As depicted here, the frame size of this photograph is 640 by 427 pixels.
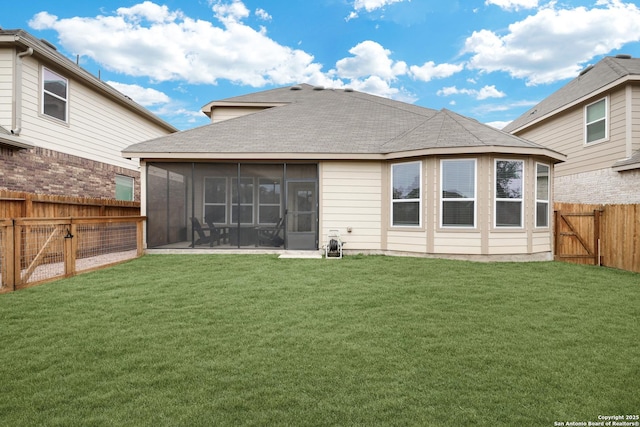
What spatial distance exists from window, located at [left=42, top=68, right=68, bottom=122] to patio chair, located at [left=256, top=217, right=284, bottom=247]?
6642mm

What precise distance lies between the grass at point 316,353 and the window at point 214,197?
414 centimetres

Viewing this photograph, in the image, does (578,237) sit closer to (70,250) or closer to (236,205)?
(236,205)

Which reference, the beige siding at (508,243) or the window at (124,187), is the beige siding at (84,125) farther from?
the beige siding at (508,243)

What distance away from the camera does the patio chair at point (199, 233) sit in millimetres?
9435

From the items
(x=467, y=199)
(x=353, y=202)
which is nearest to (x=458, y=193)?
(x=467, y=199)

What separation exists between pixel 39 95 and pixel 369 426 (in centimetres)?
1135

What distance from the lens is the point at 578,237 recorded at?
28.6ft

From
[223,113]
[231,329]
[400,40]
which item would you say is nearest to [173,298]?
[231,329]

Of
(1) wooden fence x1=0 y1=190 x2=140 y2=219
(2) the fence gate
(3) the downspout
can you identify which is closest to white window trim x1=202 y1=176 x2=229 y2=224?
(1) wooden fence x1=0 y1=190 x2=140 y2=219

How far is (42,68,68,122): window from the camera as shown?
9156 mm

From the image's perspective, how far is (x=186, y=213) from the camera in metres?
9.75

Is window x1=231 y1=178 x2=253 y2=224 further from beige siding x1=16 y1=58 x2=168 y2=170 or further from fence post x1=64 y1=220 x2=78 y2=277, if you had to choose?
beige siding x1=16 y1=58 x2=168 y2=170

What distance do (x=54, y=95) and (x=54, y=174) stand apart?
2.26 meters

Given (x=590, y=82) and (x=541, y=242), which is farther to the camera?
(x=590, y=82)
